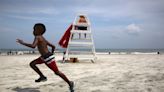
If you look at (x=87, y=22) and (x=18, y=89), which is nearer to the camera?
(x=18, y=89)

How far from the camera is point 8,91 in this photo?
248 inches

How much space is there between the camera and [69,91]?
634cm

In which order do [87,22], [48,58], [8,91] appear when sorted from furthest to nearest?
[87,22], [8,91], [48,58]

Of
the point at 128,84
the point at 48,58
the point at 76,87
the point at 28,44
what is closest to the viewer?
the point at 28,44

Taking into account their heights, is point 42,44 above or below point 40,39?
below

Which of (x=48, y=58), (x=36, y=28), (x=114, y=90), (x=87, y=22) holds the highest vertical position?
(x=87, y=22)

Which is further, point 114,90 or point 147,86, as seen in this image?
point 147,86

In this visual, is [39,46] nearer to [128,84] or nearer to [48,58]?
[48,58]

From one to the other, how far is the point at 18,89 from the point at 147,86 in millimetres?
3764

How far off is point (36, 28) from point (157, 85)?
13.2 ft

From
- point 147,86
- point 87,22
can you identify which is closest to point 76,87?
point 147,86

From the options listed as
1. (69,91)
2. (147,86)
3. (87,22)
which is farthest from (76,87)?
Result: (87,22)

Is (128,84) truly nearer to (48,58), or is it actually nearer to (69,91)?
(69,91)

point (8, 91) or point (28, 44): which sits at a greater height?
point (28, 44)
